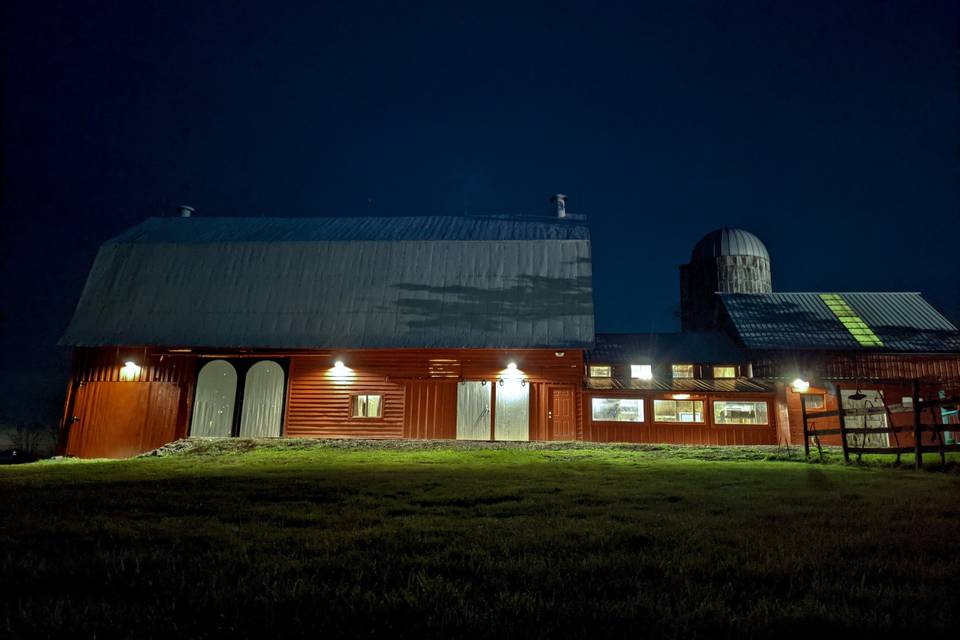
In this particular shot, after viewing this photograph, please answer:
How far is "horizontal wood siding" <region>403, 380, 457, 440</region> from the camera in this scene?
22.5m

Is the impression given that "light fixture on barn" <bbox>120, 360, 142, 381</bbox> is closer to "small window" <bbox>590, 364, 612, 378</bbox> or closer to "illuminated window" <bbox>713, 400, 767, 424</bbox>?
"small window" <bbox>590, 364, 612, 378</bbox>

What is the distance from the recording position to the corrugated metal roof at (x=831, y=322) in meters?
27.3

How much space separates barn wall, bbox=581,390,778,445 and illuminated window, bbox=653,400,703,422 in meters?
0.21

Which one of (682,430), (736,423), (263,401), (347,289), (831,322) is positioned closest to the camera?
(263,401)

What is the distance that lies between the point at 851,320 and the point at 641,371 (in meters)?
11.3

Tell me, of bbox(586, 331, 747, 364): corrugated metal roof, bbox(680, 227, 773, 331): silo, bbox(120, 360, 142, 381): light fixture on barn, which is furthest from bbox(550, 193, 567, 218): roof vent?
bbox(120, 360, 142, 381): light fixture on barn

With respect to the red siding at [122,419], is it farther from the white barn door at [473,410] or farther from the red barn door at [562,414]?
the red barn door at [562,414]

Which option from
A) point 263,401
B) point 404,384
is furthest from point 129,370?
point 404,384

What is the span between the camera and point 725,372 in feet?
90.0

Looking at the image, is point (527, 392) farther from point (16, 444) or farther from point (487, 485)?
point (16, 444)

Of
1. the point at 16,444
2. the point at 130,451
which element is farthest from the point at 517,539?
the point at 16,444

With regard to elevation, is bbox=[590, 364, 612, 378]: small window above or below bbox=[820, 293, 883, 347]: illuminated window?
below

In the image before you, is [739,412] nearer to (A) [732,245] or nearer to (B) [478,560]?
(A) [732,245]

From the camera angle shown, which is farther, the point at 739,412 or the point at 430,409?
the point at 739,412
